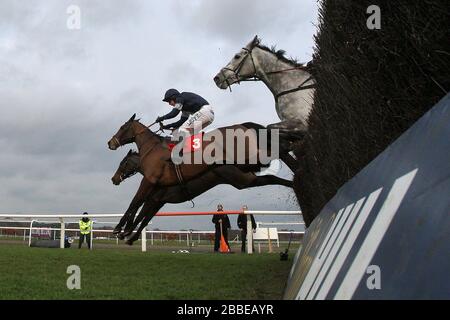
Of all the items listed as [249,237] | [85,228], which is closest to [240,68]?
[249,237]

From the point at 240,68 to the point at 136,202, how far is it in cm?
299

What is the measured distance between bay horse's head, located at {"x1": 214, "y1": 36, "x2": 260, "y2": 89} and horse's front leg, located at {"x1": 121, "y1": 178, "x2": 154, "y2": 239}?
212cm

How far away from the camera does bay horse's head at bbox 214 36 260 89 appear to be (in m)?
6.92

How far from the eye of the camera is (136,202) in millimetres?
8188

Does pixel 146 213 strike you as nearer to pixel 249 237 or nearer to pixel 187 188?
pixel 187 188

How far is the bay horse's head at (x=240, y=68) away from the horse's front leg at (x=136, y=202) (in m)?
2.12

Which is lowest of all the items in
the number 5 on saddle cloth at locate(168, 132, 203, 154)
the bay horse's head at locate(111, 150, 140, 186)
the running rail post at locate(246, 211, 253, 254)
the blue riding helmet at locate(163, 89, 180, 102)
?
the running rail post at locate(246, 211, 253, 254)

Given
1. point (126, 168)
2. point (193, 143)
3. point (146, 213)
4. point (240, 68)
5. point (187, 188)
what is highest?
point (240, 68)

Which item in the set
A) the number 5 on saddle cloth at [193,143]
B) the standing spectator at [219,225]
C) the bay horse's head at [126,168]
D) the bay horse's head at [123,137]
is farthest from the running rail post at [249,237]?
the number 5 on saddle cloth at [193,143]

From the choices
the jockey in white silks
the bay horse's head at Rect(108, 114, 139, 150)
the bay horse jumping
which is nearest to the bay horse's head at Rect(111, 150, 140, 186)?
the bay horse's head at Rect(108, 114, 139, 150)

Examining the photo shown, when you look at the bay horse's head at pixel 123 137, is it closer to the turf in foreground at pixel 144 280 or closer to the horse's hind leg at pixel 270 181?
the turf in foreground at pixel 144 280

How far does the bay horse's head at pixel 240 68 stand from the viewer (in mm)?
6922

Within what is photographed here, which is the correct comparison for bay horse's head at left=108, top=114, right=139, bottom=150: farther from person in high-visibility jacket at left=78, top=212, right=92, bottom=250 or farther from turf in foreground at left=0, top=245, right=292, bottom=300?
person in high-visibility jacket at left=78, top=212, right=92, bottom=250

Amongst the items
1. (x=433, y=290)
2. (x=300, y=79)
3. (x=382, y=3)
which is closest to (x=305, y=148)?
(x=300, y=79)
